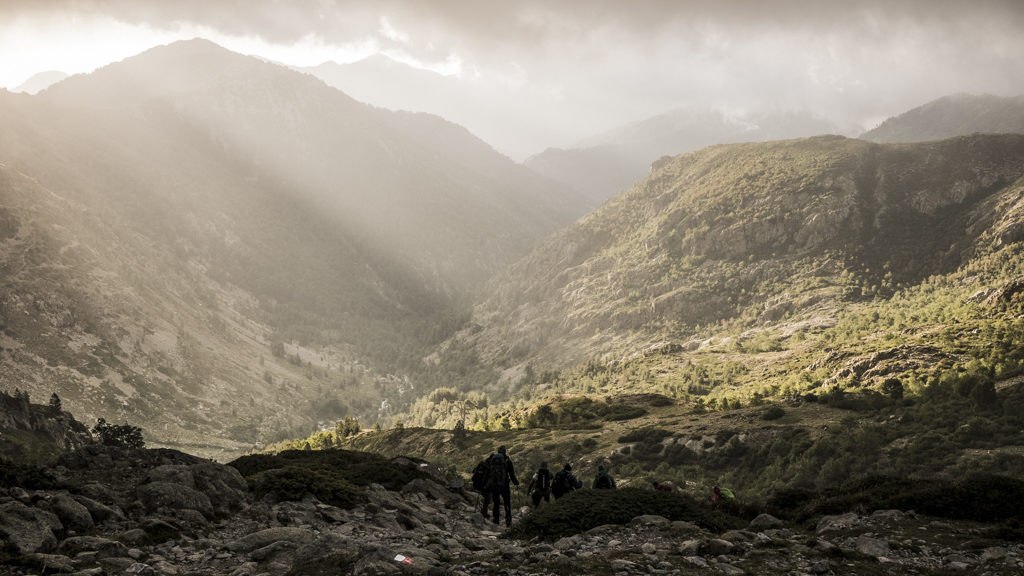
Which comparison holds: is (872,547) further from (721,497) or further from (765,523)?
(721,497)

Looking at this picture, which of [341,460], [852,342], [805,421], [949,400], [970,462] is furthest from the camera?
[852,342]

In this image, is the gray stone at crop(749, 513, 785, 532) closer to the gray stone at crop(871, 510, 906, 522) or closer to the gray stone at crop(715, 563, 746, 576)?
the gray stone at crop(871, 510, 906, 522)

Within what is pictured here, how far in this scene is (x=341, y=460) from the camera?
47312 mm

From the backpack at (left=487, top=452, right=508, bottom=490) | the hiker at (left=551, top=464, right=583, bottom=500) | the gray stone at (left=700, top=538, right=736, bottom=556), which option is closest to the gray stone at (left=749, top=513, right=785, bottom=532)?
the gray stone at (left=700, top=538, right=736, bottom=556)

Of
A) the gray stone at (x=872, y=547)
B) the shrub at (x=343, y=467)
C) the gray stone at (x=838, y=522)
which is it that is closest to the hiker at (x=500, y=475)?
the shrub at (x=343, y=467)

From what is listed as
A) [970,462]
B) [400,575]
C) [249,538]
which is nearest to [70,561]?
[249,538]

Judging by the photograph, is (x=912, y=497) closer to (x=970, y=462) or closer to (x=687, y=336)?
(x=970, y=462)

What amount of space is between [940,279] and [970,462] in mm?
122325

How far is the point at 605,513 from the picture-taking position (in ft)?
80.1

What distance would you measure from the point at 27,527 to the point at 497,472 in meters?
19.2

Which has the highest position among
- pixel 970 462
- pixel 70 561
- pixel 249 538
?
pixel 70 561

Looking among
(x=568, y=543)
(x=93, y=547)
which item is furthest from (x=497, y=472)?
(x=93, y=547)

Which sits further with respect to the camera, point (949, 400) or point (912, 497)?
point (949, 400)

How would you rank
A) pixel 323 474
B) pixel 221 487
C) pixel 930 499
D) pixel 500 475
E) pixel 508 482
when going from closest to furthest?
pixel 930 499
pixel 221 487
pixel 508 482
pixel 500 475
pixel 323 474
